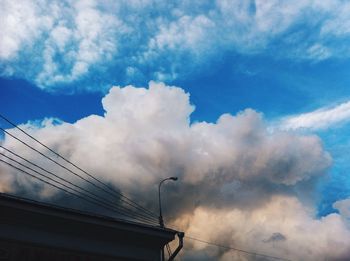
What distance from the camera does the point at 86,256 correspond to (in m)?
18.0

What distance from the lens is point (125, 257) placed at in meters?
19.3

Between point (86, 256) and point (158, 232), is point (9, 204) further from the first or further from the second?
point (158, 232)

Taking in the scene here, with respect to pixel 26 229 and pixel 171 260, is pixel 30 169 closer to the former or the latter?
pixel 26 229

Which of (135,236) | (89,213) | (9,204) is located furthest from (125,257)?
(9,204)

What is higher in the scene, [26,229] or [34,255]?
[26,229]

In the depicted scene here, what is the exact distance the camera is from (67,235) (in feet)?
58.0

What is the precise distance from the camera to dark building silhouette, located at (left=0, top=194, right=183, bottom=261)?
1590cm

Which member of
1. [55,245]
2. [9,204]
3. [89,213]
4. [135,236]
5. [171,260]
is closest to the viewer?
[9,204]

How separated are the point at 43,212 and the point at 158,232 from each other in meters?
6.81

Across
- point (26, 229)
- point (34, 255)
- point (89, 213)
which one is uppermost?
point (89, 213)

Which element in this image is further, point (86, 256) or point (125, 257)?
point (125, 257)

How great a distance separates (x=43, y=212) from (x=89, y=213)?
2.44 meters

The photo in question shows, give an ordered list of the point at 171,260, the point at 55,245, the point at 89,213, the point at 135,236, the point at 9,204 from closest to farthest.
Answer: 1. the point at 9,204
2. the point at 55,245
3. the point at 89,213
4. the point at 135,236
5. the point at 171,260

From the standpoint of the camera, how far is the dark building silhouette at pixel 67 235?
15.9 meters
